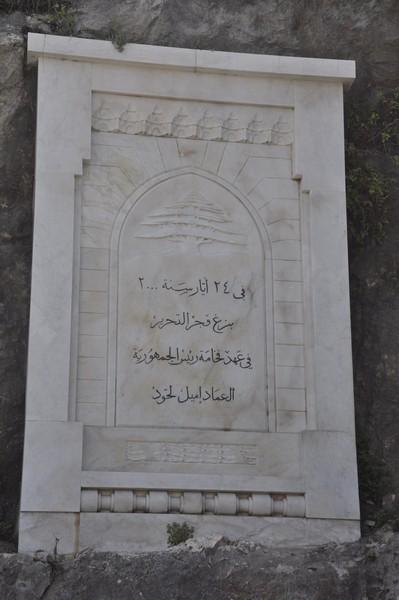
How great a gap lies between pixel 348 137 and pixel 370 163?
344 mm

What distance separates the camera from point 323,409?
1025 cm

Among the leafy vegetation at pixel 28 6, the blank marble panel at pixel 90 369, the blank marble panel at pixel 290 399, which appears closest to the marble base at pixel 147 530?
the blank marble panel at pixel 290 399

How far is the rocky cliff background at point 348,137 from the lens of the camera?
10.6 m

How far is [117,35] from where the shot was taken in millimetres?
11078

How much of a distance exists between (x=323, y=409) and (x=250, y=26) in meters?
4.02

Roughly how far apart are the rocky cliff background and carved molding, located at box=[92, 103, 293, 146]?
0.70 meters

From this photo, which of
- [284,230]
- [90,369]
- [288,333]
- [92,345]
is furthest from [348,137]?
[90,369]

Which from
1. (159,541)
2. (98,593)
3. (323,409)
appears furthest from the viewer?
(323,409)

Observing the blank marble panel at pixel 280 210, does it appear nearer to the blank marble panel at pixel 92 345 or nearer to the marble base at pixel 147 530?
the blank marble panel at pixel 92 345

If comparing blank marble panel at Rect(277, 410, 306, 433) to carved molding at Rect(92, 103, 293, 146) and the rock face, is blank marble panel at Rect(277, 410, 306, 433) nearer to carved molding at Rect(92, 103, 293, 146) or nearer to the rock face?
the rock face

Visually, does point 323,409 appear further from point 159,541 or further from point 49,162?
point 49,162

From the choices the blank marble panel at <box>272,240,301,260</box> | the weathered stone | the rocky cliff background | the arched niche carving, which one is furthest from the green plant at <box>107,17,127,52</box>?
the blank marble panel at <box>272,240,301,260</box>

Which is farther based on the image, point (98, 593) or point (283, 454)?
point (283, 454)

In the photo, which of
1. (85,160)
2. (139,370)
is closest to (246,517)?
(139,370)
